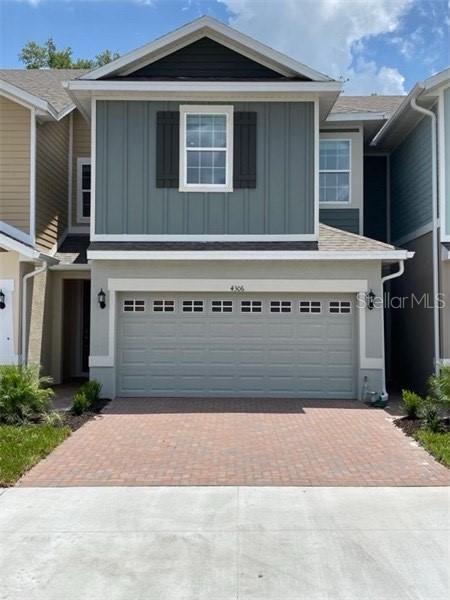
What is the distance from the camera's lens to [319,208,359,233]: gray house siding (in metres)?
14.1

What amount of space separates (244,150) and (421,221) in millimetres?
4467

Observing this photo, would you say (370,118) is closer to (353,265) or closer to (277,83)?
(277,83)

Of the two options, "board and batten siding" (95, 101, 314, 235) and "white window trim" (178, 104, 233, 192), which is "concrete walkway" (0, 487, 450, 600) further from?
Result: "white window trim" (178, 104, 233, 192)

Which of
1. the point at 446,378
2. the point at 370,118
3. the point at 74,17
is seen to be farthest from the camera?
the point at 370,118

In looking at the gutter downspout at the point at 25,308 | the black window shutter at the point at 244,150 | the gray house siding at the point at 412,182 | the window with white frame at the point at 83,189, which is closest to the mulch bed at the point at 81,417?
the gutter downspout at the point at 25,308

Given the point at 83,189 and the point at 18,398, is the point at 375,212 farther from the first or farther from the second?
the point at 18,398

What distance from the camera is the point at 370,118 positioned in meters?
13.9

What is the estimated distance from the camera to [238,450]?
27.0ft

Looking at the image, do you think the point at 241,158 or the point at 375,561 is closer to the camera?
the point at 375,561

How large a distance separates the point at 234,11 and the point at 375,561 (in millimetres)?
11992

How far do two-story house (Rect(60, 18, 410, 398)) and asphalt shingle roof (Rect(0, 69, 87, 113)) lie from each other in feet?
10.7

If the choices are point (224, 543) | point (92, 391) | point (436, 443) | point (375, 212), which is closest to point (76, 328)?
point (92, 391)

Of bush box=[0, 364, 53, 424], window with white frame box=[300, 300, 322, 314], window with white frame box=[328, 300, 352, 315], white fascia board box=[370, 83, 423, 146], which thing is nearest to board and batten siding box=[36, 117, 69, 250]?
bush box=[0, 364, 53, 424]

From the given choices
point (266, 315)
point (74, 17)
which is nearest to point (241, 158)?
point (266, 315)
